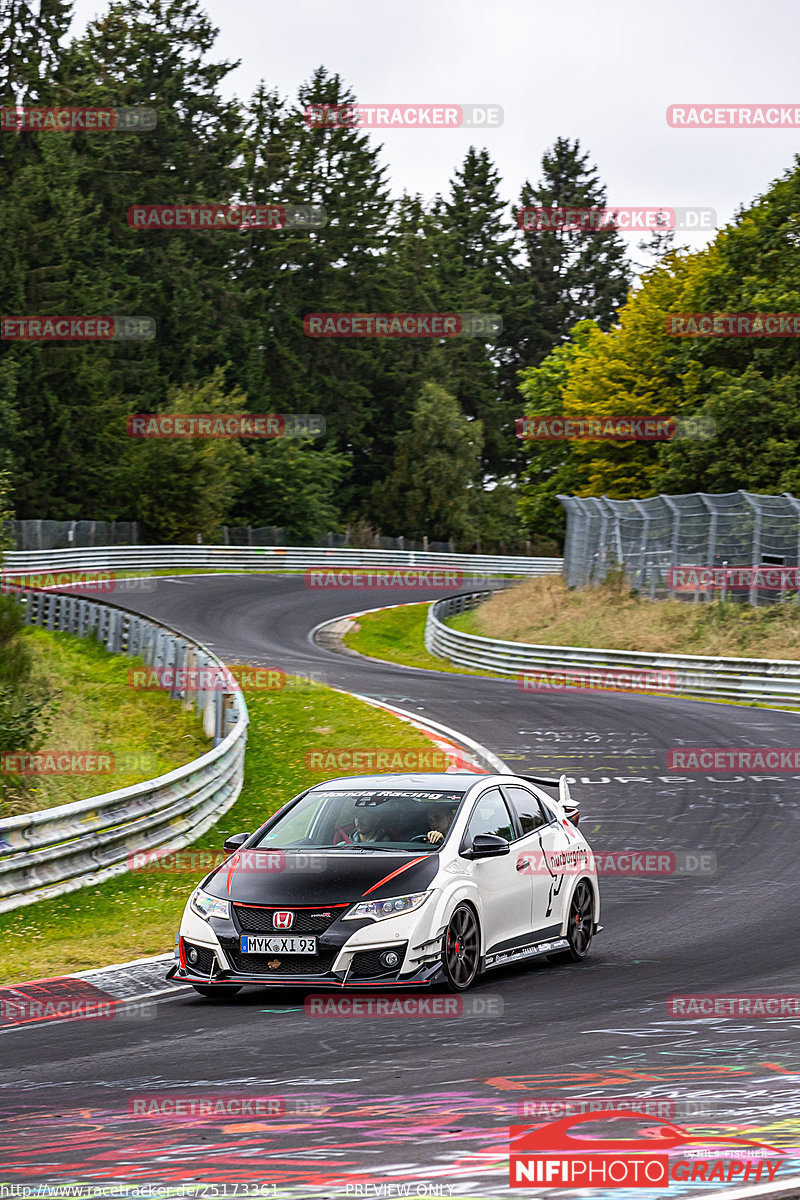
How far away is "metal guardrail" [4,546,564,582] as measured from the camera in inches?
2200

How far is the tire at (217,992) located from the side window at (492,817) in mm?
1787

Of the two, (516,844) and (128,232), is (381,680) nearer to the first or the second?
(516,844)

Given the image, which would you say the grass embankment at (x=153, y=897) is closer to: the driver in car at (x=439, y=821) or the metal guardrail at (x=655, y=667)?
the driver in car at (x=439, y=821)

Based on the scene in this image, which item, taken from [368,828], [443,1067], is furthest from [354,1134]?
[368,828]

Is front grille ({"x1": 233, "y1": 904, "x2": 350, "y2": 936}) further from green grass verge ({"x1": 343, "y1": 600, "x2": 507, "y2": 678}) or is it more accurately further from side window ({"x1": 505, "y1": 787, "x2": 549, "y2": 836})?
green grass verge ({"x1": 343, "y1": 600, "x2": 507, "y2": 678})

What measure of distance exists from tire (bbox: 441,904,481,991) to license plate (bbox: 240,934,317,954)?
2.57 ft

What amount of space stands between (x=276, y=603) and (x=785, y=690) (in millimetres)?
24001

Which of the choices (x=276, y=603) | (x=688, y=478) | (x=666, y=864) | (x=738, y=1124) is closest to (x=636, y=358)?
(x=688, y=478)

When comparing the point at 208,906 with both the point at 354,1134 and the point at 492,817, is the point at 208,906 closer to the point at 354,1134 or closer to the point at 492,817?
the point at 492,817

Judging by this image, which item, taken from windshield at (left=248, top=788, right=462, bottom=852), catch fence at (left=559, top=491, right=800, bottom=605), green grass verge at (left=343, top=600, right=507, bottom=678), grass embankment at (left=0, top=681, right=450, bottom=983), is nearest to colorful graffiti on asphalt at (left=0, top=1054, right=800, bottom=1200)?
windshield at (left=248, top=788, right=462, bottom=852)

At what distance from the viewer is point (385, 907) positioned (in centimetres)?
895

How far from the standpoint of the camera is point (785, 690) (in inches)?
1174

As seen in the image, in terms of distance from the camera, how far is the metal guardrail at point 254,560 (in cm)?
5588

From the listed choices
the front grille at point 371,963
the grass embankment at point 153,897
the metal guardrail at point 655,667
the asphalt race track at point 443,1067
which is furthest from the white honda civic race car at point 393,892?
the metal guardrail at point 655,667
